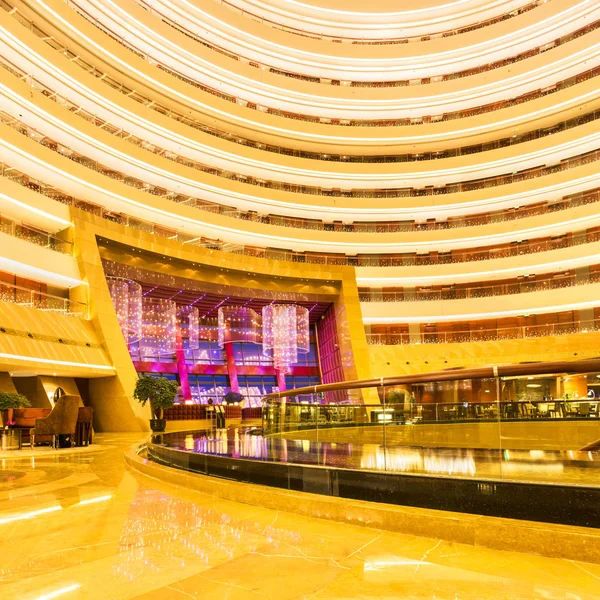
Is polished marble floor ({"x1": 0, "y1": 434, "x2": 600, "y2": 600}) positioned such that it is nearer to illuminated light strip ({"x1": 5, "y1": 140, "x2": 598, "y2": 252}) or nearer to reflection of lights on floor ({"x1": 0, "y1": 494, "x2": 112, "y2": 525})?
reflection of lights on floor ({"x1": 0, "y1": 494, "x2": 112, "y2": 525})

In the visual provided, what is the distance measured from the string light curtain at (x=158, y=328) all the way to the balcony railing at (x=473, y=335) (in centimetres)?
1100

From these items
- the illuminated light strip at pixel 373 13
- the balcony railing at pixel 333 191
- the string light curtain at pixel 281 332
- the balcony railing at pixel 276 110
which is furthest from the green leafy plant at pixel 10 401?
the illuminated light strip at pixel 373 13

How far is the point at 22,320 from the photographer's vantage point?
1673 centimetres

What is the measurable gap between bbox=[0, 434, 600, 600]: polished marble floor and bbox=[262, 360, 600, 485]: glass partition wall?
0.82 m

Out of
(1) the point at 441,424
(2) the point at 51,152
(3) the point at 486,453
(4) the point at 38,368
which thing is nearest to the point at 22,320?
(4) the point at 38,368

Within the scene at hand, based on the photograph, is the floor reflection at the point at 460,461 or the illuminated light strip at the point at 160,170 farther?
the illuminated light strip at the point at 160,170

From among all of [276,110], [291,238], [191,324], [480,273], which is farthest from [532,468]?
[276,110]

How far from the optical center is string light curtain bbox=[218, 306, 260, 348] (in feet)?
84.2

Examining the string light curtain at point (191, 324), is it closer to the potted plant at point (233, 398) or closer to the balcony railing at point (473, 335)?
the potted plant at point (233, 398)

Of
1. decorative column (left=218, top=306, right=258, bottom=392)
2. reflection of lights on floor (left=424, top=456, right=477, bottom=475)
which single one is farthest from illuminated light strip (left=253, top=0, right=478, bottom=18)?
reflection of lights on floor (left=424, top=456, right=477, bottom=475)

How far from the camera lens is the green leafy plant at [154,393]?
17406 mm

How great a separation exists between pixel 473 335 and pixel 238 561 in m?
27.0

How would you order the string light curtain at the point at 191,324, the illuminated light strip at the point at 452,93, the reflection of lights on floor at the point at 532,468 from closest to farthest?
the reflection of lights on floor at the point at 532,468
the string light curtain at the point at 191,324
the illuminated light strip at the point at 452,93

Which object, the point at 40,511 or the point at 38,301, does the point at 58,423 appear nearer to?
the point at 40,511
